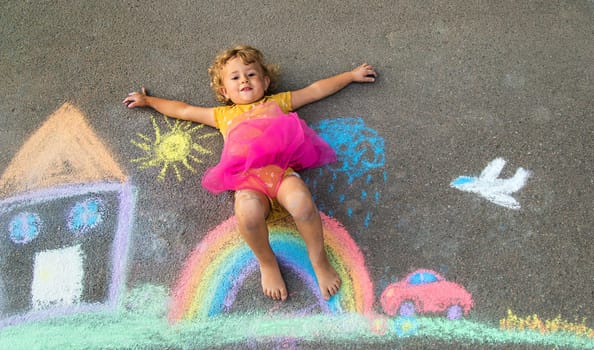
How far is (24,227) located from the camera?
252 cm

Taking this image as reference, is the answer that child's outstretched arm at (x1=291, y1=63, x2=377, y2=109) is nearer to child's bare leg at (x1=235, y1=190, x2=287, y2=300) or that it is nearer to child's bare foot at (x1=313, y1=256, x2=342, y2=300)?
child's bare leg at (x1=235, y1=190, x2=287, y2=300)

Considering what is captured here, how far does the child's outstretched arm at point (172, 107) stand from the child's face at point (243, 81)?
19cm

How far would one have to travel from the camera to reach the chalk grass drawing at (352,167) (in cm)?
248

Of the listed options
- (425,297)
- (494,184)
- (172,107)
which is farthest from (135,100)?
(494,184)

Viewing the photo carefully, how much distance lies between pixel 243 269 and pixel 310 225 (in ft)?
1.55

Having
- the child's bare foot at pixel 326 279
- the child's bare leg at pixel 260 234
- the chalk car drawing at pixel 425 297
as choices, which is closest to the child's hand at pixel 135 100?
the child's bare leg at pixel 260 234

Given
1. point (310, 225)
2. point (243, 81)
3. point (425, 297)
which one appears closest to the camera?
point (310, 225)

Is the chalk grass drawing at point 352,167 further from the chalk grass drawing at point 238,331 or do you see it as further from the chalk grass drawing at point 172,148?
the chalk grass drawing at point 172,148

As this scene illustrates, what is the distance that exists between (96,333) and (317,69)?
1.86m

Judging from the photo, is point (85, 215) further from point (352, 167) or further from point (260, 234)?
point (352, 167)

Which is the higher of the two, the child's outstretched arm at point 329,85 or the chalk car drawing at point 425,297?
the child's outstretched arm at point 329,85

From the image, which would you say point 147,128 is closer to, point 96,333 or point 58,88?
point 58,88

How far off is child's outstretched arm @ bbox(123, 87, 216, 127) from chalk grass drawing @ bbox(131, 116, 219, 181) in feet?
0.18

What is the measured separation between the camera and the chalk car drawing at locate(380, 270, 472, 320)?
7.32ft
